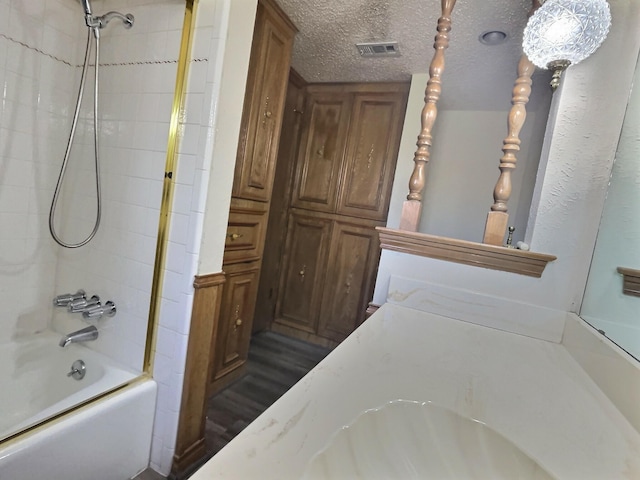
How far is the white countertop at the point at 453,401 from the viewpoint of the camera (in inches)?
15.1

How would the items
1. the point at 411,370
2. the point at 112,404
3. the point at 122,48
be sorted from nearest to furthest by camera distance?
the point at 411,370
the point at 112,404
the point at 122,48

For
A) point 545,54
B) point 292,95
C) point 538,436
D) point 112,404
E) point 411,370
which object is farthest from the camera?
point 292,95

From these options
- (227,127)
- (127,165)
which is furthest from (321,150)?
(127,165)

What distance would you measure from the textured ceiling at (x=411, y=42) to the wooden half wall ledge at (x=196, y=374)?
1.38m

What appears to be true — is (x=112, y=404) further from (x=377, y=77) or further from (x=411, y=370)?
(x=377, y=77)

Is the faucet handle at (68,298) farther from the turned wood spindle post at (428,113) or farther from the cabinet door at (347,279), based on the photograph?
the cabinet door at (347,279)

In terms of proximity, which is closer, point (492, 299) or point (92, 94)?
point (492, 299)

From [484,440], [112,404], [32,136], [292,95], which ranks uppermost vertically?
[292,95]

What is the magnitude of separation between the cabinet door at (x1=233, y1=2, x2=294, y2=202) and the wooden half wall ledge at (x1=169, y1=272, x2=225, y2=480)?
1.84 ft

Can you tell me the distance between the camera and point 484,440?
49 cm

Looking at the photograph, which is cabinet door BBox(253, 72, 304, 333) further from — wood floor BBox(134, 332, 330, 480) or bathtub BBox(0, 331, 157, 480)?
bathtub BBox(0, 331, 157, 480)

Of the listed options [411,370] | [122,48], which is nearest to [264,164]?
[122,48]

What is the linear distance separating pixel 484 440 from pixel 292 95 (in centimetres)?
235

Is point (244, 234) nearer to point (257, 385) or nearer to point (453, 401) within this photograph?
point (257, 385)
